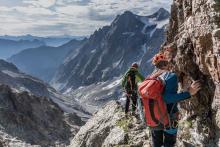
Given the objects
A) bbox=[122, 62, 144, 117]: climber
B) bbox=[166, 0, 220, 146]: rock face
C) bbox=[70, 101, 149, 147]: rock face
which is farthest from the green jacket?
bbox=[166, 0, 220, 146]: rock face

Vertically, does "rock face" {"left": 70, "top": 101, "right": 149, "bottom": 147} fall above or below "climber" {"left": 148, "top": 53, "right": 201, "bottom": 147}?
below

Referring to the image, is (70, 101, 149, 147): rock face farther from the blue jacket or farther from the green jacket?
the blue jacket

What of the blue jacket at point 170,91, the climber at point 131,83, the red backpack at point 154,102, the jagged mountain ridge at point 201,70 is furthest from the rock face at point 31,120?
the blue jacket at point 170,91

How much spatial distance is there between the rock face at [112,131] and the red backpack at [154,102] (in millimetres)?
6980

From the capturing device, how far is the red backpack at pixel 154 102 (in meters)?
12.1

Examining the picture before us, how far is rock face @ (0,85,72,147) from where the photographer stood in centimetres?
9269

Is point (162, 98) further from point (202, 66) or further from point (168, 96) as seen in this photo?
point (202, 66)

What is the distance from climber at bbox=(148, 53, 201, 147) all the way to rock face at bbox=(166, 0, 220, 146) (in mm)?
703

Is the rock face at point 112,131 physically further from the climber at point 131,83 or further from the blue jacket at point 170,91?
the blue jacket at point 170,91

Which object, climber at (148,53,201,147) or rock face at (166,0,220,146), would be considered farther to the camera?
rock face at (166,0,220,146)

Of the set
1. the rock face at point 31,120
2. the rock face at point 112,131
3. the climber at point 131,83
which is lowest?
the rock face at point 31,120

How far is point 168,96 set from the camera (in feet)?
40.1

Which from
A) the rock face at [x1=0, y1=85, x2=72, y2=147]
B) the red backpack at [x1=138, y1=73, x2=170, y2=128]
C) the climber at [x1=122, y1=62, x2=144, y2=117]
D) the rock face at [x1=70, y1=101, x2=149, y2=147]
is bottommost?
the rock face at [x1=0, y1=85, x2=72, y2=147]

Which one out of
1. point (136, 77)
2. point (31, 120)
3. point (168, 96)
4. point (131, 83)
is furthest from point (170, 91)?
point (31, 120)
